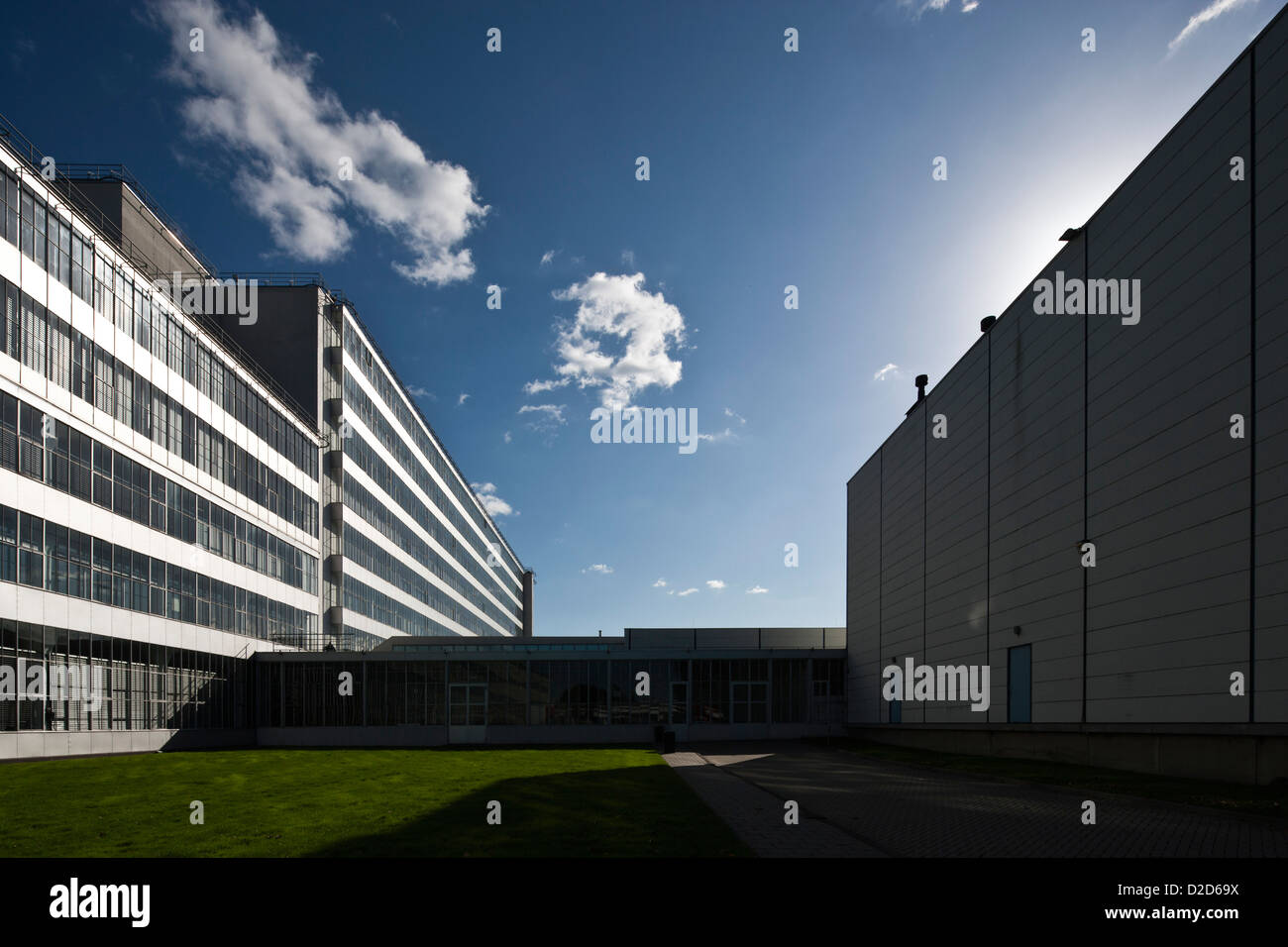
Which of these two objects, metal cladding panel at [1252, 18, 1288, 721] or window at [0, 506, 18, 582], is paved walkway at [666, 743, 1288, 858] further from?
window at [0, 506, 18, 582]

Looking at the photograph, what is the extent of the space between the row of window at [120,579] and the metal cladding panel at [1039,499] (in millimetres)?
33813

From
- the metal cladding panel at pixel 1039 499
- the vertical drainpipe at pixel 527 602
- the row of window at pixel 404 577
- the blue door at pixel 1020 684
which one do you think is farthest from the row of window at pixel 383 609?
the vertical drainpipe at pixel 527 602

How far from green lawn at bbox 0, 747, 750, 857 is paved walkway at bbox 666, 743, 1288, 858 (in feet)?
3.84

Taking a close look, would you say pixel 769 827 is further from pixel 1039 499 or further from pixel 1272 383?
pixel 1039 499

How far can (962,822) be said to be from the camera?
577 inches

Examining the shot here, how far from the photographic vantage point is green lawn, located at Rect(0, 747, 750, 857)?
1113 cm

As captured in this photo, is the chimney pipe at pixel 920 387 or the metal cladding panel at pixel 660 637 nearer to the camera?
the chimney pipe at pixel 920 387

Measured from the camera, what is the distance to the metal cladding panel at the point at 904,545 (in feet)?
150

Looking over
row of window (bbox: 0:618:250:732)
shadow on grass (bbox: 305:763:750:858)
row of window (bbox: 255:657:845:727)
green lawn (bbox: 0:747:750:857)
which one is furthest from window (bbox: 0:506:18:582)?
row of window (bbox: 255:657:845:727)

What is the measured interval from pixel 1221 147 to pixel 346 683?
46.3 meters

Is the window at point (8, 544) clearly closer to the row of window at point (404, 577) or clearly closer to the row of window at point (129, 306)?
the row of window at point (129, 306)

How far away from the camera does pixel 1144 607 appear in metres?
24.2
